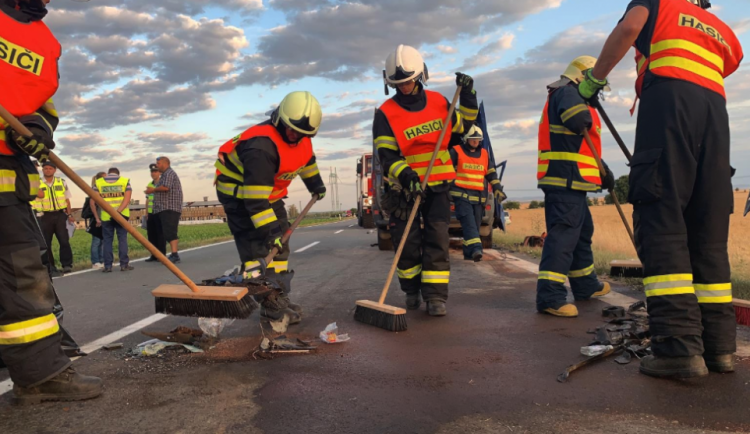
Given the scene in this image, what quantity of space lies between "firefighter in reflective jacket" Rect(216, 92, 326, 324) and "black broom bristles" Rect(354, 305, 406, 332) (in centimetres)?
53

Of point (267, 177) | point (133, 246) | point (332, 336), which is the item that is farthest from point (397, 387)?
point (133, 246)

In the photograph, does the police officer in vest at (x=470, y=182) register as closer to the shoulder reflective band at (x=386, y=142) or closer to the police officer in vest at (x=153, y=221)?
the shoulder reflective band at (x=386, y=142)

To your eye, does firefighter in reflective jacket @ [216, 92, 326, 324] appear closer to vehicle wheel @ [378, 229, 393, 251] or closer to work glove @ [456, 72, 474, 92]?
work glove @ [456, 72, 474, 92]

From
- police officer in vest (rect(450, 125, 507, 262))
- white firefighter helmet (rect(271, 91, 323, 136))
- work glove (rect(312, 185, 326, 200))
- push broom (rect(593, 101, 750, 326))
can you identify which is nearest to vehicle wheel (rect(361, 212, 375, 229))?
police officer in vest (rect(450, 125, 507, 262))

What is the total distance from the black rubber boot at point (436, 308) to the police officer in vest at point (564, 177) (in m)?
0.82

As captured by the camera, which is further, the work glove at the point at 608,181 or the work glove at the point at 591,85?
the work glove at the point at 608,181

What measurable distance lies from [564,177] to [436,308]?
1588mm

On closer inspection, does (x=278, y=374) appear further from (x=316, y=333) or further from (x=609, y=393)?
(x=609, y=393)

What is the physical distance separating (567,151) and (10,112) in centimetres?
407

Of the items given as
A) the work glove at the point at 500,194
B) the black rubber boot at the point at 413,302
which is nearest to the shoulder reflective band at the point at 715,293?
the black rubber boot at the point at 413,302

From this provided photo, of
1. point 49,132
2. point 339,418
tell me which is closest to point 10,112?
point 49,132

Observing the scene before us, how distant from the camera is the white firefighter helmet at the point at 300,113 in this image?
426 cm

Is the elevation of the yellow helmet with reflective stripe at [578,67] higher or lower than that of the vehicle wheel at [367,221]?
higher

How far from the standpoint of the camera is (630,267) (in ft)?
19.7
